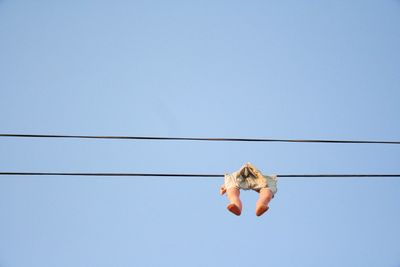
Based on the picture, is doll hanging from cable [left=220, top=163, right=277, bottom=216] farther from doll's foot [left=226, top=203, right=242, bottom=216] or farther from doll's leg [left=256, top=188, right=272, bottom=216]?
doll's foot [left=226, top=203, right=242, bottom=216]

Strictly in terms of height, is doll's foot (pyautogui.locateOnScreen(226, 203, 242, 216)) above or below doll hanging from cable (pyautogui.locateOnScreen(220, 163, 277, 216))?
below

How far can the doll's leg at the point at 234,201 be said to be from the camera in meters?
7.96

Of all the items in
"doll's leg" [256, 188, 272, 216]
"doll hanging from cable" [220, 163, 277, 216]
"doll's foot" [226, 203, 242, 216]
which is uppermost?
"doll hanging from cable" [220, 163, 277, 216]

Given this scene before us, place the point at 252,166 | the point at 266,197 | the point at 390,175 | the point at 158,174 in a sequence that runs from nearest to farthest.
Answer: the point at 158,174 → the point at 390,175 → the point at 266,197 → the point at 252,166

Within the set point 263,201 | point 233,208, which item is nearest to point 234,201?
point 233,208

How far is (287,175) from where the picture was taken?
25.0ft

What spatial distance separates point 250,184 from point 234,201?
3.09 feet

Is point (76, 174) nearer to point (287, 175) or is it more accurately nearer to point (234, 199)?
point (234, 199)

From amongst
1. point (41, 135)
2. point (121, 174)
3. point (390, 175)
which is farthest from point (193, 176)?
point (390, 175)

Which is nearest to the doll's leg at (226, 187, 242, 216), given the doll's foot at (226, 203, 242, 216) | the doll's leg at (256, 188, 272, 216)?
Result: the doll's foot at (226, 203, 242, 216)

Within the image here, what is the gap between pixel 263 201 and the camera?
8.31 m

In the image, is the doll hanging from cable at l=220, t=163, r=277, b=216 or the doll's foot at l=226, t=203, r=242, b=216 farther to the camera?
the doll hanging from cable at l=220, t=163, r=277, b=216

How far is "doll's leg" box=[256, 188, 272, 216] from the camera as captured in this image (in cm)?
811

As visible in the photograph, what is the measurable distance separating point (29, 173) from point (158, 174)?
1786 mm
